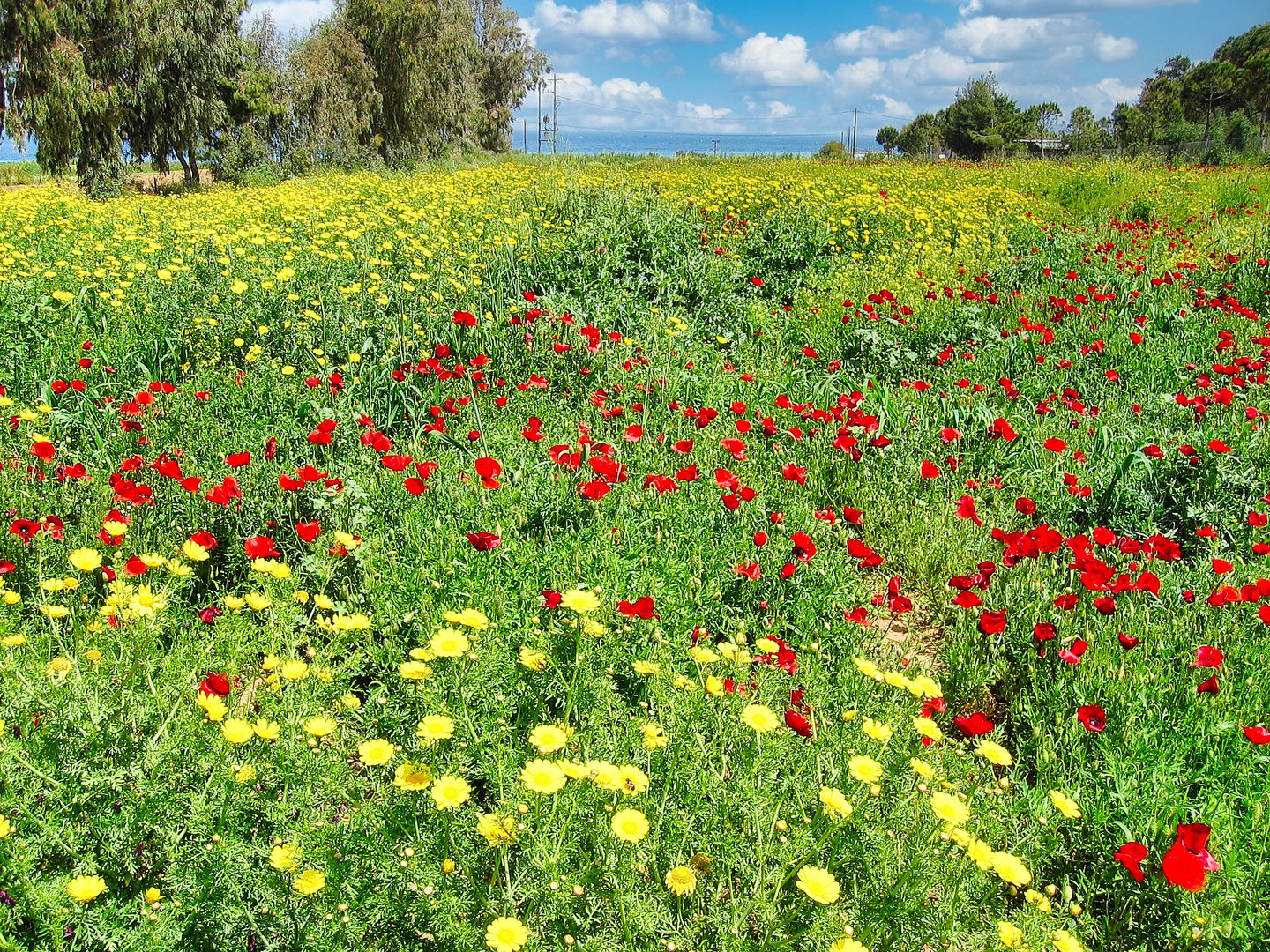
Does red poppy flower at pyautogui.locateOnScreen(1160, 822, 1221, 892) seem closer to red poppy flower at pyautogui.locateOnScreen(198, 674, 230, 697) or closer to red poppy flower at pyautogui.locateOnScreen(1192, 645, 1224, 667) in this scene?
red poppy flower at pyautogui.locateOnScreen(1192, 645, 1224, 667)

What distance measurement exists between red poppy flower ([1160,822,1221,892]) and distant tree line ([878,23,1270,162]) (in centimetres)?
3832

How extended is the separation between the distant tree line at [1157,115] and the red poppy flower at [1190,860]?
38.3 metres

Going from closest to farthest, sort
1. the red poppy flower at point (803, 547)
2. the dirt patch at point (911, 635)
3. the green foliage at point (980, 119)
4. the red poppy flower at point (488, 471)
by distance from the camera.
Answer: the red poppy flower at point (803, 547), the red poppy flower at point (488, 471), the dirt patch at point (911, 635), the green foliage at point (980, 119)

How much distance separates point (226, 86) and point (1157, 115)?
196 ft

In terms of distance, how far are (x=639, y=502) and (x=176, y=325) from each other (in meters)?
3.43

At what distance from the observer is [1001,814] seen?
191cm

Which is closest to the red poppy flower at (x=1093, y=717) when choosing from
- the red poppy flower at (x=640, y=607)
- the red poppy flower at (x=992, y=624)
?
the red poppy flower at (x=992, y=624)

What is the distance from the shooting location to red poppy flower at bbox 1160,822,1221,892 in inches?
58.1

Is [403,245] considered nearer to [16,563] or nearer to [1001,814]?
[16,563]

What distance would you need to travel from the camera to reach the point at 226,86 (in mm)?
22828

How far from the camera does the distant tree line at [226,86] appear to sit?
15906 mm

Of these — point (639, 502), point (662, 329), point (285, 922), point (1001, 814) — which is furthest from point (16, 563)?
point (662, 329)

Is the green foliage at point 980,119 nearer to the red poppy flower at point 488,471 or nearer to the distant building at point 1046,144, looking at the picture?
the distant building at point 1046,144

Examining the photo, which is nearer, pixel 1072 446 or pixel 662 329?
pixel 1072 446
